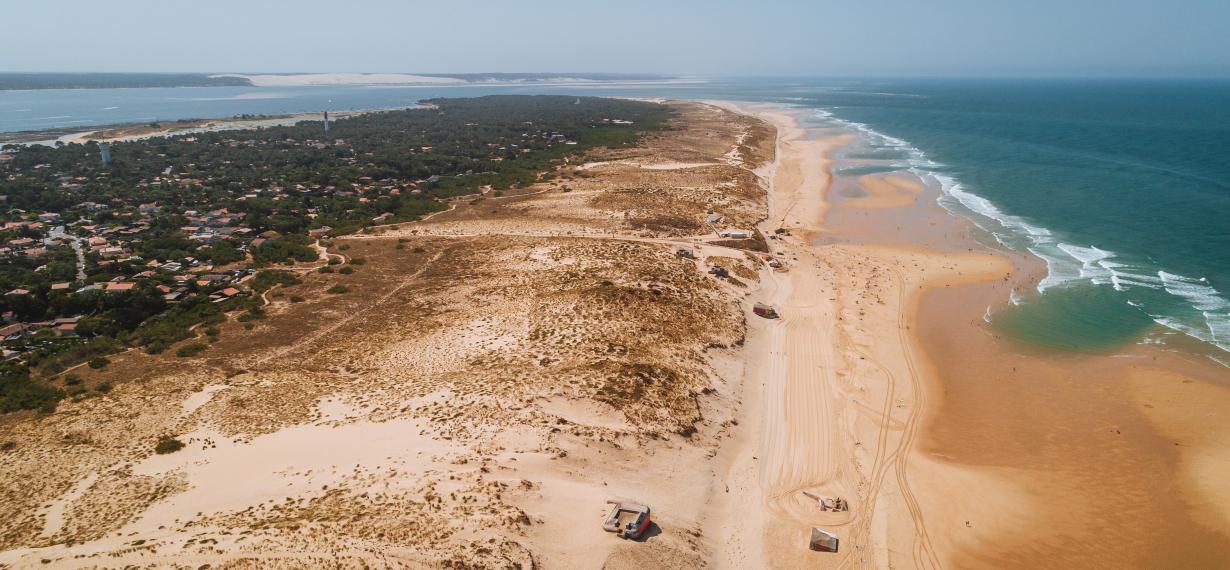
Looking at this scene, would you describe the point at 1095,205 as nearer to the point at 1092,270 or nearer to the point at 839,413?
the point at 1092,270

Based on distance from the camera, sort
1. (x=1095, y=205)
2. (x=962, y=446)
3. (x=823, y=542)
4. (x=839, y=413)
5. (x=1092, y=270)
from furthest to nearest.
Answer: (x=1095, y=205) → (x=1092, y=270) → (x=839, y=413) → (x=962, y=446) → (x=823, y=542)

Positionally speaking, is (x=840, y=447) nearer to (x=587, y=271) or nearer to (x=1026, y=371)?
(x=1026, y=371)

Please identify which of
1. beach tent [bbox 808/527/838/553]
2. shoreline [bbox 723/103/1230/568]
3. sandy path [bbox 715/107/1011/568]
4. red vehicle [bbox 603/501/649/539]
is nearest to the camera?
red vehicle [bbox 603/501/649/539]

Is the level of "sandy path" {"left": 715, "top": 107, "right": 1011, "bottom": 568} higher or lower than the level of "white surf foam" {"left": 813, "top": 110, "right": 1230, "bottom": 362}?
lower

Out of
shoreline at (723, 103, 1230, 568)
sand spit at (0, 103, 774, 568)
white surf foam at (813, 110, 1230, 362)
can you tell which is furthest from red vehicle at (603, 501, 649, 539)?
white surf foam at (813, 110, 1230, 362)

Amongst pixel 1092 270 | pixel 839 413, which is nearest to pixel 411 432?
pixel 839 413

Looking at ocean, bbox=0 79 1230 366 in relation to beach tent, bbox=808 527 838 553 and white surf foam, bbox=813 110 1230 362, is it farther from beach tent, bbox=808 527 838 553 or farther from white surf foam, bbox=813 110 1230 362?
beach tent, bbox=808 527 838 553

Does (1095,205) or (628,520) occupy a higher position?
(1095,205)

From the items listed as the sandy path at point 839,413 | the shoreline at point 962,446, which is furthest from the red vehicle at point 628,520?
the shoreline at point 962,446
